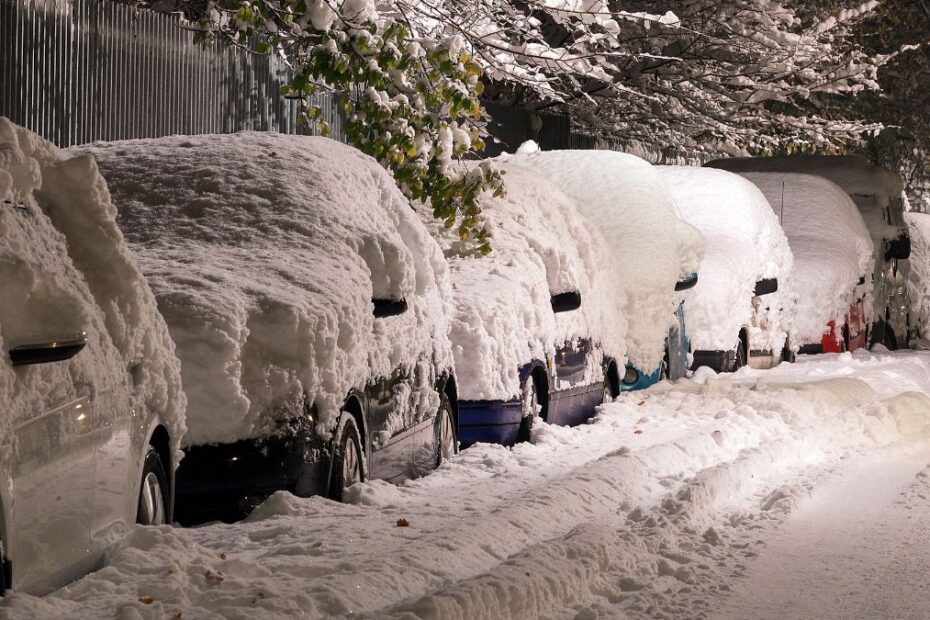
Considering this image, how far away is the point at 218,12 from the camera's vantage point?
43.1 feet

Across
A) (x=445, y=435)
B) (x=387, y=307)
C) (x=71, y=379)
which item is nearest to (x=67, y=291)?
(x=71, y=379)

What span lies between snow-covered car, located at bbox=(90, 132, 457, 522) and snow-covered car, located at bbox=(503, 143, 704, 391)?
4196mm

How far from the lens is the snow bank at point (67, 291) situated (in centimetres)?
461

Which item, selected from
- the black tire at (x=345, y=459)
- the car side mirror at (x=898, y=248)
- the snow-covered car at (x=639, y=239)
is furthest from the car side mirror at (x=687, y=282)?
the car side mirror at (x=898, y=248)

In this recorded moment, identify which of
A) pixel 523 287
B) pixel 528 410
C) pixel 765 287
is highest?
pixel 523 287

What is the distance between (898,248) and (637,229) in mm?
8459

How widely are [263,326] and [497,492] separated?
199cm

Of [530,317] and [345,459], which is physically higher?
[530,317]

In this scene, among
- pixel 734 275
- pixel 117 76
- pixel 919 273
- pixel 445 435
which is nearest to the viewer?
pixel 445 435

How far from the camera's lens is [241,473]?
6848 mm

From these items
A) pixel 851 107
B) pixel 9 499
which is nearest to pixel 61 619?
pixel 9 499

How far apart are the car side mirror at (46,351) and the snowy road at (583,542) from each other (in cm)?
66

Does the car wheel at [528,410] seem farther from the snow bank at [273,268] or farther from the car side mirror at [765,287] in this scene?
the car side mirror at [765,287]

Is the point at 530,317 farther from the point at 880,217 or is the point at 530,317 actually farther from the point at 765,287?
the point at 880,217
